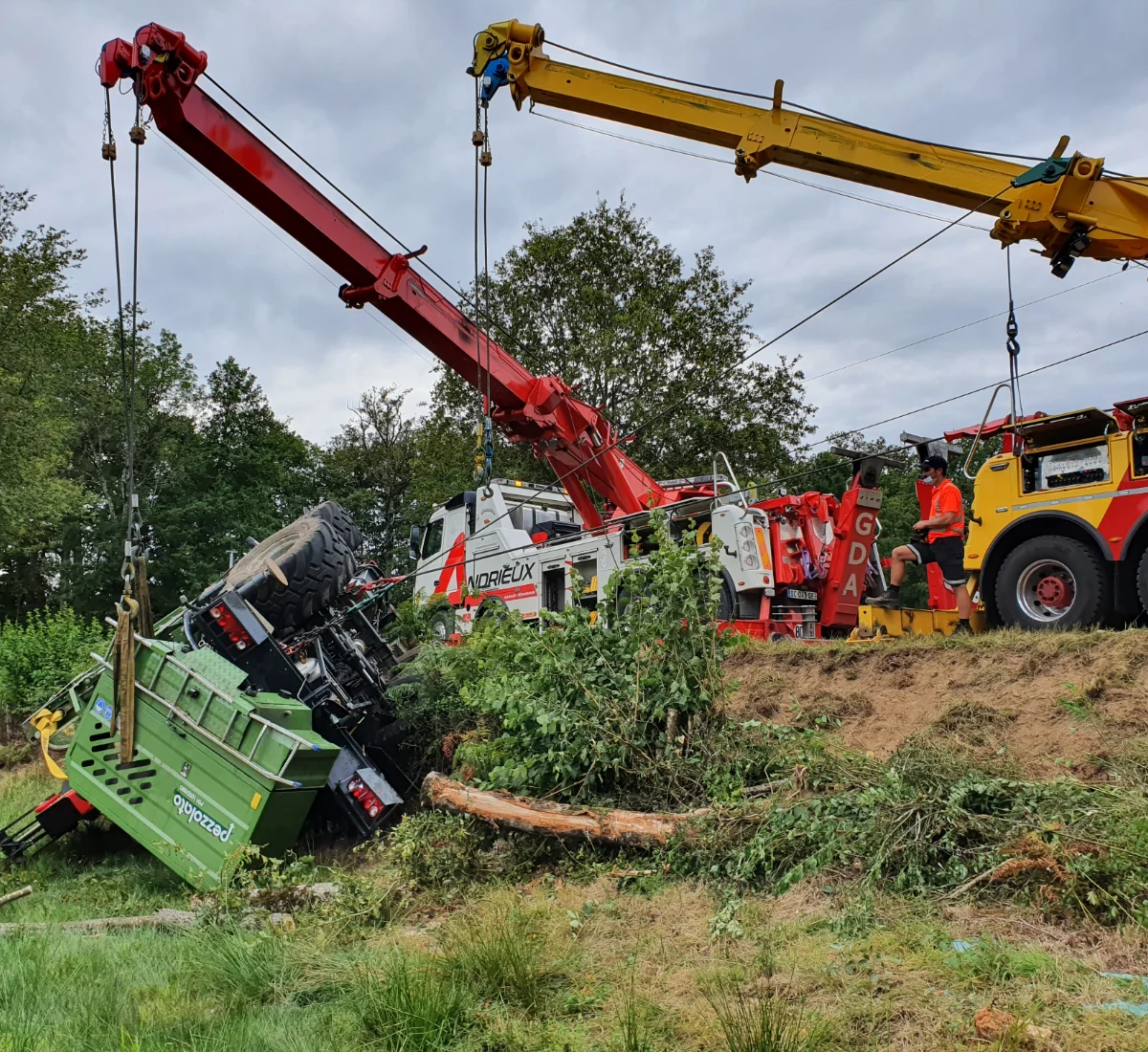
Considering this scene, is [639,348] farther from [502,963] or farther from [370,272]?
[502,963]

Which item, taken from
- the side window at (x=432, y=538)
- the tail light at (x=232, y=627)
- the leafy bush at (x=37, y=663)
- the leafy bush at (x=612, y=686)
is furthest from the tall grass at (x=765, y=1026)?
the leafy bush at (x=37, y=663)

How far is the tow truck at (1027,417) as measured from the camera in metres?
7.92

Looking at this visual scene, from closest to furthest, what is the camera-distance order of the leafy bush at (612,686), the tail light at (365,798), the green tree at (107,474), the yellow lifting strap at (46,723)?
the leafy bush at (612,686) < the tail light at (365,798) < the yellow lifting strap at (46,723) < the green tree at (107,474)

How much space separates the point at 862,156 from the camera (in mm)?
8641

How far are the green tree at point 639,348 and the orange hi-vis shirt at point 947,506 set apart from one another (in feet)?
48.0

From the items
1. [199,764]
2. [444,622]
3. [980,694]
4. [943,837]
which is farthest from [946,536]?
[444,622]

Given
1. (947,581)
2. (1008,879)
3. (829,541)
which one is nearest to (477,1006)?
(1008,879)

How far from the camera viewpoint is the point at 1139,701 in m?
5.91

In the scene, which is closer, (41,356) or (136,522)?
(136,522)

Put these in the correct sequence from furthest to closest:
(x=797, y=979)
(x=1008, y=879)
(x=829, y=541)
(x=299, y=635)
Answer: (x=829, y=541) < (x=299, y=635) < (x=1008, y=879) < (x=797, y=979)

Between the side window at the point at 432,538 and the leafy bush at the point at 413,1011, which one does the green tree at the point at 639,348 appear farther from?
the leafy bush at the point at 413,1011

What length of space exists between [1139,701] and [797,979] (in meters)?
3.27

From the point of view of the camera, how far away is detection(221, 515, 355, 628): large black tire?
8852 millimetres

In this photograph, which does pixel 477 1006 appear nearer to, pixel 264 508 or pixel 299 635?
pixel 299 635
